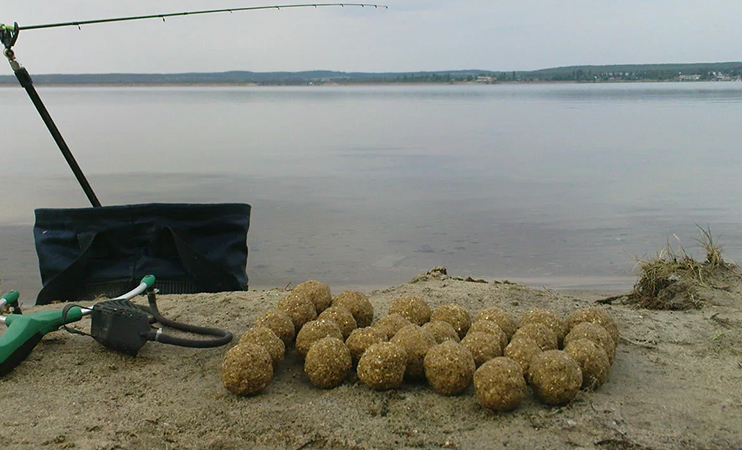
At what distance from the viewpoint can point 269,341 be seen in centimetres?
376

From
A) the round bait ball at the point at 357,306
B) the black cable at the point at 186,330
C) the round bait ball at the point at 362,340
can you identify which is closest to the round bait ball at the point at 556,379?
the round bait ball at the point at 362,340

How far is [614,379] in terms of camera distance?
148 inches

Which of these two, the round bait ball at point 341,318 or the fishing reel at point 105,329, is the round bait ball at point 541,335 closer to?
the round bait ball at point 341,318

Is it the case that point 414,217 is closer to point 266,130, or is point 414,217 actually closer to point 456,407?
point 456,407

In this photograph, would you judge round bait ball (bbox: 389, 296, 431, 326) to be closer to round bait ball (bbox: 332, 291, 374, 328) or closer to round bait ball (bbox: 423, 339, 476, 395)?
round bait ball (bbox: 332, 291, 374, 328)

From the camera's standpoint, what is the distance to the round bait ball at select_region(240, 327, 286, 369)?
3734mm

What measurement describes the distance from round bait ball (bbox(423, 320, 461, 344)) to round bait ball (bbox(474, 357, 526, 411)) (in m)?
0.59

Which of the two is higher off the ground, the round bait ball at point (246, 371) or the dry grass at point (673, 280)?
the round bait ball at point (246, 371)

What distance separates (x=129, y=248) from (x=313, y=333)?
2.05m

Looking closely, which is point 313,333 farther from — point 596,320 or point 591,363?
point 596,320

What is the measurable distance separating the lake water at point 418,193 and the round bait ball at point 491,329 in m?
2.92

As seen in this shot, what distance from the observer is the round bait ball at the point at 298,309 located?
4215 mm

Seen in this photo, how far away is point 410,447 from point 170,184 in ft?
32.2

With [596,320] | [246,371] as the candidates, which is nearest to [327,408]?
[246,371]
